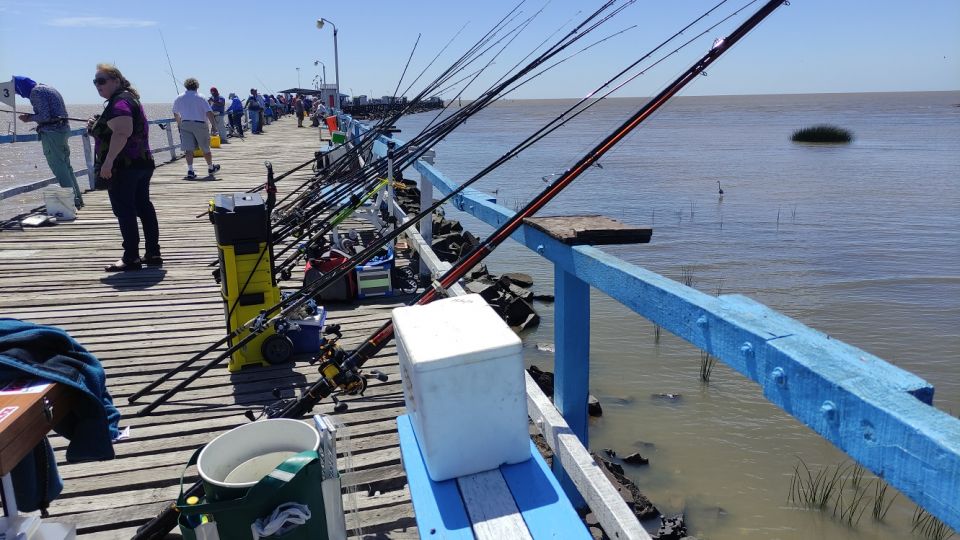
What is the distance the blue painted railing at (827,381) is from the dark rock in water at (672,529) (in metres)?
2.93

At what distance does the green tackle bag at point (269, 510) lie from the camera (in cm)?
220

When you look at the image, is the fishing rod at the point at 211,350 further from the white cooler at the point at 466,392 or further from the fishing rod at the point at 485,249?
the white cooler at the point at 466,392

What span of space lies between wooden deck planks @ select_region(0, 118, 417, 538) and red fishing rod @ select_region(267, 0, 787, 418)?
52 centimetres

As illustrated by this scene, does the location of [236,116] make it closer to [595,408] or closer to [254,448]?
[595,408]

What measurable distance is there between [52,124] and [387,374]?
767 centimetres

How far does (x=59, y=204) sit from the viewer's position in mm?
9406

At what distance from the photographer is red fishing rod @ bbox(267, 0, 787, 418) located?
291 centimetres

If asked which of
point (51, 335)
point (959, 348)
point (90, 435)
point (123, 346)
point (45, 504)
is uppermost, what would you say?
point (51, 335)

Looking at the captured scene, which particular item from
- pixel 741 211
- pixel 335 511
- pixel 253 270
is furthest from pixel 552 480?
pixel 741 211

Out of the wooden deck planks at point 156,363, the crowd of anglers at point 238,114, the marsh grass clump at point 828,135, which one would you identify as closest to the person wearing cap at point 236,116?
the crowd of anglers at point 238,114

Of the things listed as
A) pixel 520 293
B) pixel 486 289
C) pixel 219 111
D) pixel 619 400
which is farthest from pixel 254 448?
pixel 219 111

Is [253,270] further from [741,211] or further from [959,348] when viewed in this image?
[741,211]

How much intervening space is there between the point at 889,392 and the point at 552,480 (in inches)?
43.7

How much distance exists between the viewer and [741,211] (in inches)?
774
